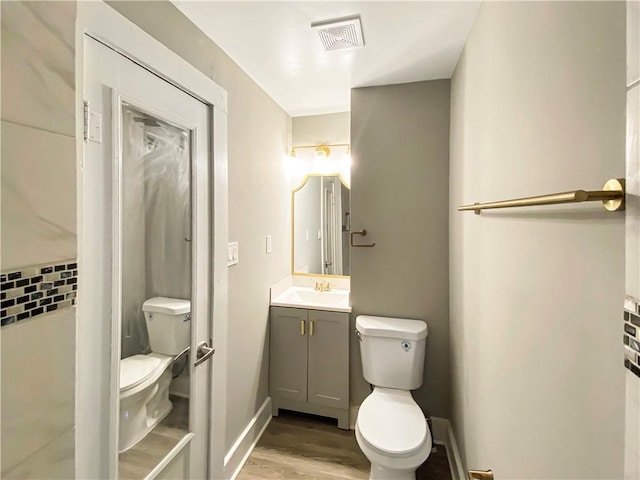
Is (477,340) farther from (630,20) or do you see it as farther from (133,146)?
(133,146)

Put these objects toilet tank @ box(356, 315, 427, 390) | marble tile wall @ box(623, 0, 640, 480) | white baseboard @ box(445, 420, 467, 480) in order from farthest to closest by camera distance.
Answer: toilet tank @ box(356, 315, 427, 390)
white baseboard @ box(445, 420, 467, 480)
marble tile wall @ box(623, 0, 640, 480)

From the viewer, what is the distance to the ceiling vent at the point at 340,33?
4.38 feet

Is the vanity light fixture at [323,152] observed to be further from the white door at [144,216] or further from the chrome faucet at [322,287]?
the white door at [144,216]

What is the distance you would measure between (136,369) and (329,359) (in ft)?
4.38

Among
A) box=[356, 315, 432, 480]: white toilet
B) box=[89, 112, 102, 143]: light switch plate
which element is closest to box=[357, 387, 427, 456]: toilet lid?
box=[356, 315, 432, 480]: white toilet

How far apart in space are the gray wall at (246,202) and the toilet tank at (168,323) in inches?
14.6

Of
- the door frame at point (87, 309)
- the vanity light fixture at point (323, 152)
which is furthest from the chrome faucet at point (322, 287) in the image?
the door frame at point (87, 309)

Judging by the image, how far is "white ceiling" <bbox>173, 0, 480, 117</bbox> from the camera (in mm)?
1256

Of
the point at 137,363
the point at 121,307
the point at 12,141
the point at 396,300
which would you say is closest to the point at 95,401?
the point at 137,363

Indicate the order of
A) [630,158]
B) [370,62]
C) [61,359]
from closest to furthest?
[630,158] < [61,359] < [370,62]

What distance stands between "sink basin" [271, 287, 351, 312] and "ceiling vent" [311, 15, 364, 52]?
1.63 m

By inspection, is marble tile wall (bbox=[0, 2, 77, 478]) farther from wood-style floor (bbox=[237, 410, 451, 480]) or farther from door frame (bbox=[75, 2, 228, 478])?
wood-style floor (bbox=[237, 410, 451, 480])

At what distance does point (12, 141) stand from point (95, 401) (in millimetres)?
788

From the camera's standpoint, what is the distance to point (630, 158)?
419 millimetres
